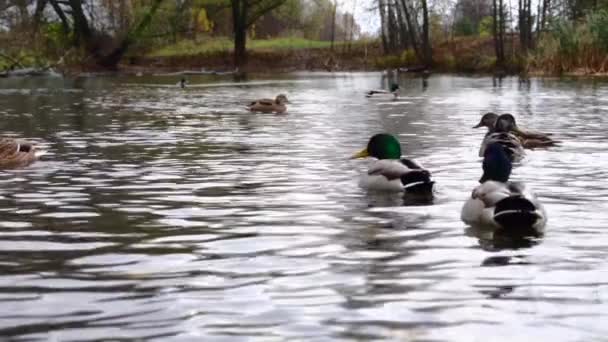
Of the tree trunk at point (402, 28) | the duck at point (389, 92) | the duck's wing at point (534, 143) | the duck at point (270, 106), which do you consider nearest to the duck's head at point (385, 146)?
the duck's wing at point (534, 143)

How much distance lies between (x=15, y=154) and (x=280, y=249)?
637 cm

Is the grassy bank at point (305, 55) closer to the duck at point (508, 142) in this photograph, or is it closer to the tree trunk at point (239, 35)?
the tree trunk at point (239, 35)

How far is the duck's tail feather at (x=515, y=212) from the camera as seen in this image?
8219 millimetres

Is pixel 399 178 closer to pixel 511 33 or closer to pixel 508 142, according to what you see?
pixel 508 142

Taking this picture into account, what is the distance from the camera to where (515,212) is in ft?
27.0

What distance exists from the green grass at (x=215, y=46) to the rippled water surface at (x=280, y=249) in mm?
55741

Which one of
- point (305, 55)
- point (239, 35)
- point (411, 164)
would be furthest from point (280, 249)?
point (305, 55)

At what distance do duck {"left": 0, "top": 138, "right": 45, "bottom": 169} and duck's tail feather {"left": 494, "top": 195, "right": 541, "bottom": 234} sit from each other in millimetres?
6972

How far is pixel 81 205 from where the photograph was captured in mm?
9992

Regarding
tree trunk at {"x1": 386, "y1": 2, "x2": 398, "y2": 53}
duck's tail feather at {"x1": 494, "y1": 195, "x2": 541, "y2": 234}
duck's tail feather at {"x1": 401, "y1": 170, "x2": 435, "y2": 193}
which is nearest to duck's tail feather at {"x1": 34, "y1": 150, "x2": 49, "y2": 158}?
duck's tail feather at {"x1": 401, "y1": 170, "x2": 435, "y2": 193}

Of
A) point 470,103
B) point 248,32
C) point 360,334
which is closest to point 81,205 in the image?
point 360,334

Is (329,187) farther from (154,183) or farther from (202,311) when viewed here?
(202,311)

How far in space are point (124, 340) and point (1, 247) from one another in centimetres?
291

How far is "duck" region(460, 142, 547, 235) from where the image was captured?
8.24 m
